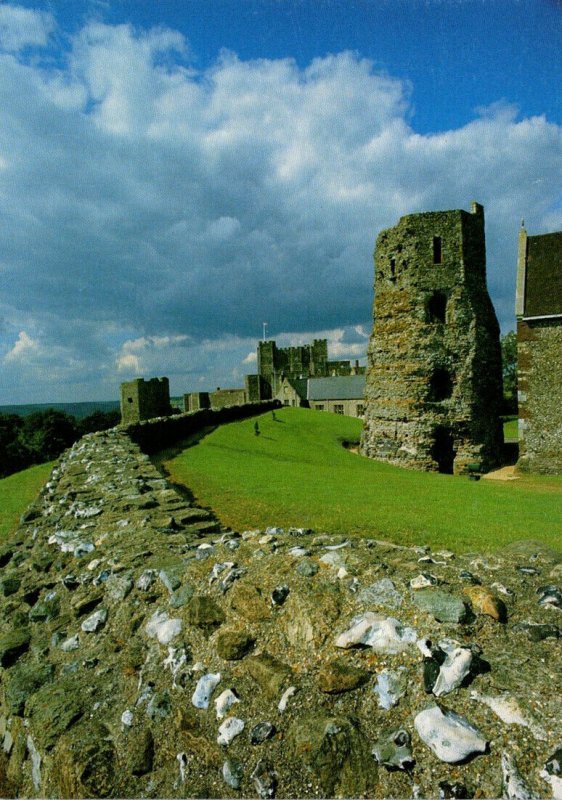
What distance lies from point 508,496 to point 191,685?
12.2 m

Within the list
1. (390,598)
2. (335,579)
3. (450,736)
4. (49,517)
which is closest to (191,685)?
(335,579)

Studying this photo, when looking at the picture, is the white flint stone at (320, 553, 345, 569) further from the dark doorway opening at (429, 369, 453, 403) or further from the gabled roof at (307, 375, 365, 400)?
the gabled roof at (307, 375, 365, 400)

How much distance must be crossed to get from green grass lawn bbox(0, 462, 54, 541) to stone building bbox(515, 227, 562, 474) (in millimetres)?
20037

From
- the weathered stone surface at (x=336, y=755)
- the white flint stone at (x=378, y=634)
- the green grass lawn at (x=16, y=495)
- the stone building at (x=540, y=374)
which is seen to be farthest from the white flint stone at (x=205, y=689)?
the stone building at (x=540, y=374)

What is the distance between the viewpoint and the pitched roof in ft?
70.7

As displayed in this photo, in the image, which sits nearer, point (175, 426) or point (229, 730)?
point (229, 730)

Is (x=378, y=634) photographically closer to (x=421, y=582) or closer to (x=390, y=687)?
(x=390, y=687)

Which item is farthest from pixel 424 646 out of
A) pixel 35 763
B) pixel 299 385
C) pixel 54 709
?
pixel 299 385

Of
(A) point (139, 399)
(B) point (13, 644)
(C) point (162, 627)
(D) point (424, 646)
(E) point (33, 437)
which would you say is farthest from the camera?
(E) point (33, 437)

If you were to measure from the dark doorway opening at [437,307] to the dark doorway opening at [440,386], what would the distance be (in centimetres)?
272

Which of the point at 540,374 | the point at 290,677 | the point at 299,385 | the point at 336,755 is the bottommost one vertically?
the point at 336,755

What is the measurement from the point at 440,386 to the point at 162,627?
23.2 metres

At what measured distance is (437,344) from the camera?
24359mm

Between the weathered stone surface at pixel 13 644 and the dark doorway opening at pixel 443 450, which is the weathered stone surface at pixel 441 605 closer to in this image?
the weathered stone surface at pixel 13 644
